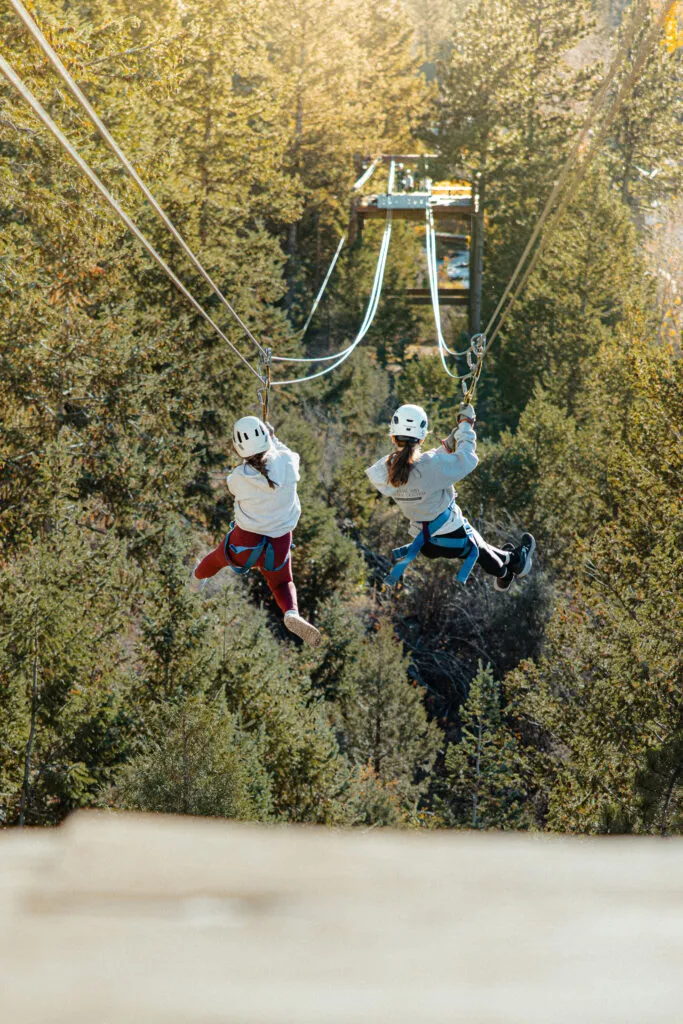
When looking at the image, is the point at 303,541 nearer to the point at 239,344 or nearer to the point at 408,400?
the point at 239,344

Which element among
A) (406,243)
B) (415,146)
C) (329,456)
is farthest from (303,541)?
(415,146)

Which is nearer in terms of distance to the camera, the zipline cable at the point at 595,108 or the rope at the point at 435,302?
the zipline cable at the point at 595,108

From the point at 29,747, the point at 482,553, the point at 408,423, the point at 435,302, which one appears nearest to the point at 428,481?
the point at 408,423

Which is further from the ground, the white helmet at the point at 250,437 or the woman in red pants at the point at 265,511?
the white helmet at the point at 250,437

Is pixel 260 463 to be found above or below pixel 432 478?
above

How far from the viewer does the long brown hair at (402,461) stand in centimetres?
727

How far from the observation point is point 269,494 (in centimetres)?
726

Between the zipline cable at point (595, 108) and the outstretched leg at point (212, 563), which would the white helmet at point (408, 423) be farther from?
the outstretched leg at point (212, 563)

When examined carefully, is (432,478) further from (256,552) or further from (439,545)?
(256,552)

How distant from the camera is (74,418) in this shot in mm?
21812

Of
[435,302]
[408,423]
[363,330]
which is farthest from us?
[435,302]

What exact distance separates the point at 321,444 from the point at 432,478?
3095 centimetres

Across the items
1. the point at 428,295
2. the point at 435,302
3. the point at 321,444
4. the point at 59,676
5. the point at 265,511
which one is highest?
the point at 265,511

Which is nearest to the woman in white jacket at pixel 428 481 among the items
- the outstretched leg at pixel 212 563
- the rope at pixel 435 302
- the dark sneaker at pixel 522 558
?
the dark sneaker at pixel 522 558
